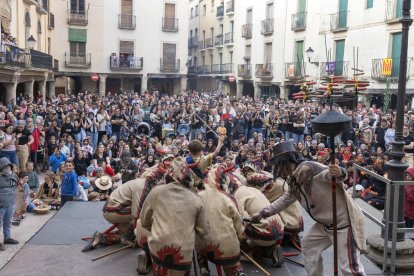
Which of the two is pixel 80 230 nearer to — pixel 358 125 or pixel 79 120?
pixel 79 120

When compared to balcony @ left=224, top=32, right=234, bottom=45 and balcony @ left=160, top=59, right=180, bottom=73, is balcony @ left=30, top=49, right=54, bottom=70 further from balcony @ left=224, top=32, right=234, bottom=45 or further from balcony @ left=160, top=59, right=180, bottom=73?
balcony @ left=224, top=32, right=234, bottom=45

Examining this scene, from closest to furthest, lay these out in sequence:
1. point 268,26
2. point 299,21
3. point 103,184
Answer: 1. point 103,184
2. point 299,21
3. point 268,26

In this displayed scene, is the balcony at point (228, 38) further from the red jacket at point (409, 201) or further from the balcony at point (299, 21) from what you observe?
the red jacket at point (409, 201)

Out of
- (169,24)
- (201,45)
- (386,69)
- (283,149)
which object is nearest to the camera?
(283,149)

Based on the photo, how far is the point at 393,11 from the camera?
882 inches

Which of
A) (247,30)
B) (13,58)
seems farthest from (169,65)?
(13,58)

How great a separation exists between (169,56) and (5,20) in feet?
62.5

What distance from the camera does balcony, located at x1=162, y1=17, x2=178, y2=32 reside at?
121 ft

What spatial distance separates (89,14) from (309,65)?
15994mm

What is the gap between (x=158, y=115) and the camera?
1812 centimetres

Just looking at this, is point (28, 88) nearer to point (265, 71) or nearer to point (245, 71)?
point (265, 71)

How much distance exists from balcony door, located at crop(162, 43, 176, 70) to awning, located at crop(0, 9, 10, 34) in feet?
60.2

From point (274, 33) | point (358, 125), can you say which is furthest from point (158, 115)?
point (274, 33)

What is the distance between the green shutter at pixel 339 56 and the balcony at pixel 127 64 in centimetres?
1542
